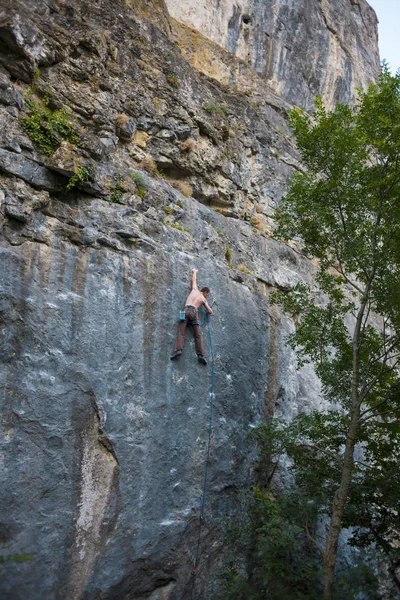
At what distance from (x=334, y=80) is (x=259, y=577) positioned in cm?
1815

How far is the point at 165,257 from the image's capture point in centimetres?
950

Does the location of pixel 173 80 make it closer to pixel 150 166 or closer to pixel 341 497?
pixel 150 166

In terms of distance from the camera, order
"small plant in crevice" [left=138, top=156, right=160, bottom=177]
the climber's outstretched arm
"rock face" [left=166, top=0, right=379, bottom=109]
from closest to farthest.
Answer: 1. the climber's outstretched arm
2. "small plant in crevice" [left=138, top=156, right=160, bottom=177]
3. "rock face" [left=166, top=0, right=379, bottom=109]

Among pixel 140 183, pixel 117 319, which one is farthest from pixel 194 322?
pixel 140 183

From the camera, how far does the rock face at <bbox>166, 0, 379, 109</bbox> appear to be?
54.9ft

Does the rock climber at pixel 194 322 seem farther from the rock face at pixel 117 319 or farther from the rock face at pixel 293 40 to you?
the rock face at pixel 293 40

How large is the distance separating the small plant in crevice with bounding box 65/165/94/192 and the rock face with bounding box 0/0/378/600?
0.03 m

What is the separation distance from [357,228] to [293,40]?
505 inches

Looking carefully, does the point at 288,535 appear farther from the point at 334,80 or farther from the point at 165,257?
the point at 334,80

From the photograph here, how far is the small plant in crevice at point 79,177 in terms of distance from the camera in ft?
29.1

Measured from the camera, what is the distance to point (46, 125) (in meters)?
9.08

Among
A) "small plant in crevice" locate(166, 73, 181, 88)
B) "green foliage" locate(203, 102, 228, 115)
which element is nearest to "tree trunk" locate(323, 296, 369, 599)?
"green foliage" locate(203, 102, 228, 115)

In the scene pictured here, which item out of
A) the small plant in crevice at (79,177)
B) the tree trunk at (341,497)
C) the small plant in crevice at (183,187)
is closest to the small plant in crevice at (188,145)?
the small plant in crevice at (183,187)

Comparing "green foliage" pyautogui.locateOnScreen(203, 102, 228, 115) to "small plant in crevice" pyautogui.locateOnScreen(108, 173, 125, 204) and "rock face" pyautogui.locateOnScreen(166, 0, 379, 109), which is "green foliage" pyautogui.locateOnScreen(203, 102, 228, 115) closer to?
"rock face" pyautogui.locateOnScreen(166, 0, 379, 109)
